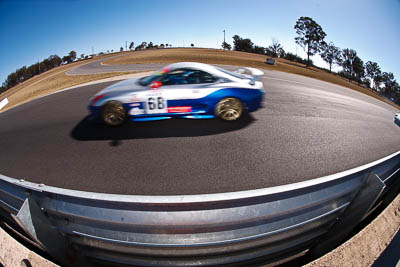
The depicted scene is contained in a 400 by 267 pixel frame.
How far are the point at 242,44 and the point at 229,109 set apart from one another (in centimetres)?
404

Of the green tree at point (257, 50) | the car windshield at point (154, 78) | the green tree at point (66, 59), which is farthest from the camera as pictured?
the green tree at point (66, 59)

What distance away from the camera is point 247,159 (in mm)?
3264

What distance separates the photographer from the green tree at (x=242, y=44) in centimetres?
645

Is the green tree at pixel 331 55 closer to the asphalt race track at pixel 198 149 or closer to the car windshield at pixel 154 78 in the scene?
the asphalt race track at pixel 198 149

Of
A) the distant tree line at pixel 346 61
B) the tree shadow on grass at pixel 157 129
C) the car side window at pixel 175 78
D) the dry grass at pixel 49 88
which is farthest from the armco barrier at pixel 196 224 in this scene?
the dry grass at pixel 49 88

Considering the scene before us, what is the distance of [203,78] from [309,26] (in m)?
4.14

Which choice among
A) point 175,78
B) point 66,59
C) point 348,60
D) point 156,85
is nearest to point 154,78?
point 156,85

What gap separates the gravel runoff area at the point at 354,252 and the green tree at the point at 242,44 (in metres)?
6.39

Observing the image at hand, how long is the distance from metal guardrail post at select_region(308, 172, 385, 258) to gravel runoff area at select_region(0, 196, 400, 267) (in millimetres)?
188

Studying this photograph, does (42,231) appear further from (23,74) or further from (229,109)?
(23,74)

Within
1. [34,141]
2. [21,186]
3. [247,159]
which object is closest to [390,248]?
[247,159]

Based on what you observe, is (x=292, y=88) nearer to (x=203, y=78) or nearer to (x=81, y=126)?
(x=203, y=78)

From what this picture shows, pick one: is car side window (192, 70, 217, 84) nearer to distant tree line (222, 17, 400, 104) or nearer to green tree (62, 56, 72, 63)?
distant tree line (222, 17, 400, 104)

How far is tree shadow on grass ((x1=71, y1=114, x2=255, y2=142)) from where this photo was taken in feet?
13.1
